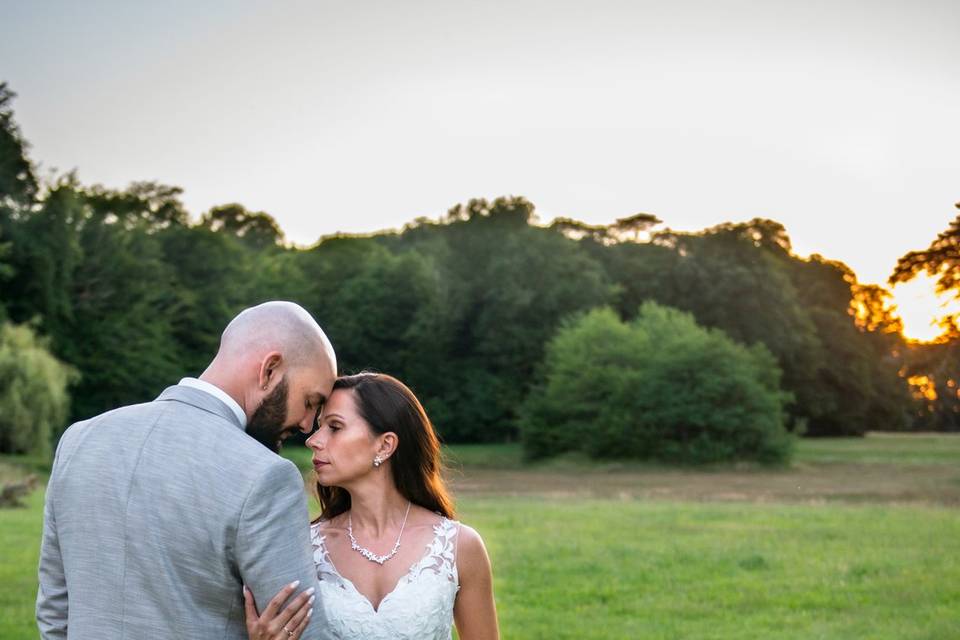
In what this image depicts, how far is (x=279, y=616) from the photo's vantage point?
137 inches

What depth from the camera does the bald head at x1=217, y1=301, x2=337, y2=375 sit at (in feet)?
12.2

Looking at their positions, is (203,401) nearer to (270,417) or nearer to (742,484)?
(270,417)

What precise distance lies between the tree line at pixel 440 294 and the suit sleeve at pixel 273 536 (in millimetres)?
54814

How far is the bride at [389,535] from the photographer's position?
4660 millimetres

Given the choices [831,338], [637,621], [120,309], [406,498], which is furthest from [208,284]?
[406,498]

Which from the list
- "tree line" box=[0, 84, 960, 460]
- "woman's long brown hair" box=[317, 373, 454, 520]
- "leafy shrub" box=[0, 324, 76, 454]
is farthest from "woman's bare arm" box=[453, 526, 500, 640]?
"tree line" box=[0, 84, 960, 460]

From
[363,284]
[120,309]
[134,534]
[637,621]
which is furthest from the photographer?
[363,284]

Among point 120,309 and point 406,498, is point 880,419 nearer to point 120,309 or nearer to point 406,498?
point 120,309

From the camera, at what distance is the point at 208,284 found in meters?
70.1

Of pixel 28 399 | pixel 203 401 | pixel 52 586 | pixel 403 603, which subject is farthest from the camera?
pixel 28 399

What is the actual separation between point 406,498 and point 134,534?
1669mm

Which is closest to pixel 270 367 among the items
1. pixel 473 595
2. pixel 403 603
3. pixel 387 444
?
pixel 387 444

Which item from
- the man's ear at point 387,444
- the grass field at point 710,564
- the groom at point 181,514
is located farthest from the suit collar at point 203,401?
the grass field at point 710,564

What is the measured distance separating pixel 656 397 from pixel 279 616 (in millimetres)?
54109
